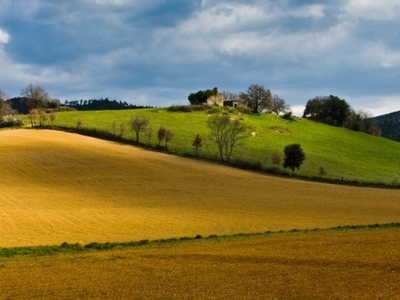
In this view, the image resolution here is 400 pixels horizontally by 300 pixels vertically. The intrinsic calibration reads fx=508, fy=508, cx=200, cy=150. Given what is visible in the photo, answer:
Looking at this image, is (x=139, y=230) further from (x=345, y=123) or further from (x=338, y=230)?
(x=345, y=123)

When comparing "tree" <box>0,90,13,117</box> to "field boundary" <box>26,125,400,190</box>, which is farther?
"tree" <box>0,90,13,117</box>

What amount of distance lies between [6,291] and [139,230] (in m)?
15.9

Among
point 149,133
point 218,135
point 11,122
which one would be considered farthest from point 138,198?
point 11,122

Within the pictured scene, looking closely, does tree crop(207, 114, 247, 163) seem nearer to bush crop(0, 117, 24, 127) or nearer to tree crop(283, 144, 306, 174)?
tree crop(283, 144, 306, 174)

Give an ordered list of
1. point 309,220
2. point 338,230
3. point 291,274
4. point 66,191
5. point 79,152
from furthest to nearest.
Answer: point 79,152, point 66,191, point 309,220, point 338,230, point 291,274

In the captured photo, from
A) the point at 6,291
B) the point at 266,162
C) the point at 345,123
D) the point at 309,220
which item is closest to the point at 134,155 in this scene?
the point at 266,162

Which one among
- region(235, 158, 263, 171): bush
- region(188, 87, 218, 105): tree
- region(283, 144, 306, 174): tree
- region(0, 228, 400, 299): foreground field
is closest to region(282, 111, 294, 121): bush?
region(188, 87, 218, 105): tree

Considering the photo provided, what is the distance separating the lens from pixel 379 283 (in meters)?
14.0

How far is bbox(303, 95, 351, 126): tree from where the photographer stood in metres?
149

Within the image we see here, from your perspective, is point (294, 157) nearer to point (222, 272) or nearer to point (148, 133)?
point (148, 133)

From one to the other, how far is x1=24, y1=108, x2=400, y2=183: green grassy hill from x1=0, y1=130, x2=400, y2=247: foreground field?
14.9 meters

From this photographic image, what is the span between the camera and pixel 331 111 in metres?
150

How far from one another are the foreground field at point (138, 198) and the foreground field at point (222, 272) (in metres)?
6.90

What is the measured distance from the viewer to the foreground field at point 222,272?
13.6 m
